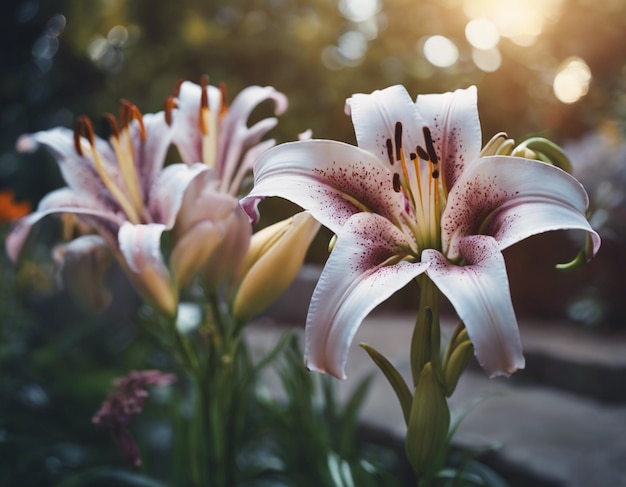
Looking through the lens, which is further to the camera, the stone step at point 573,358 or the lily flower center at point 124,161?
the stone step at point 573,358

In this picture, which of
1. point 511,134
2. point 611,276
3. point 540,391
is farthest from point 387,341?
point 511,134

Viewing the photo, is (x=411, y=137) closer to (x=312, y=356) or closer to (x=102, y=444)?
(x=312, y=356)

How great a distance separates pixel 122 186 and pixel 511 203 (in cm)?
38

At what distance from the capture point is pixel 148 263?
20.1 inches

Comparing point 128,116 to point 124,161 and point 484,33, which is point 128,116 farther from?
point 484,33

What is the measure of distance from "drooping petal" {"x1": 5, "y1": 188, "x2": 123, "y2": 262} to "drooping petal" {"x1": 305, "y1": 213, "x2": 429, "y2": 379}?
0.25 metres

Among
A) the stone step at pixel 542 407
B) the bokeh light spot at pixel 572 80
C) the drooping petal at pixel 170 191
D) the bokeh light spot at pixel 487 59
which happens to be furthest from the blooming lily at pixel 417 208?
the bokeh light spot at pixel 487 59

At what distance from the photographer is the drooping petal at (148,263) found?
507 mm

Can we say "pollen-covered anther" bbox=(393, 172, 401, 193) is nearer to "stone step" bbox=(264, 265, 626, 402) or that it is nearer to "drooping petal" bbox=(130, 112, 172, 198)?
"drooping petal" bbox=(130, 112, 172, 198)

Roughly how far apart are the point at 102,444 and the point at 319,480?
0.68 metres

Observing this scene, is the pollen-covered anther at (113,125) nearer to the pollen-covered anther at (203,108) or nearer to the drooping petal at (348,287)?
the pollen-covered anther at (203,108)

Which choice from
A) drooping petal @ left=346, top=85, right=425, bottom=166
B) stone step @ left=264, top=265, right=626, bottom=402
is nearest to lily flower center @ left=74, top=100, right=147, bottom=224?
drooping petal @ left=346, top=85, right=425, bottom=166

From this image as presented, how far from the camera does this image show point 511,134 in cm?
202

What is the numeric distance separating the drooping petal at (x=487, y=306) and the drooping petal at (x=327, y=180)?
73mm
